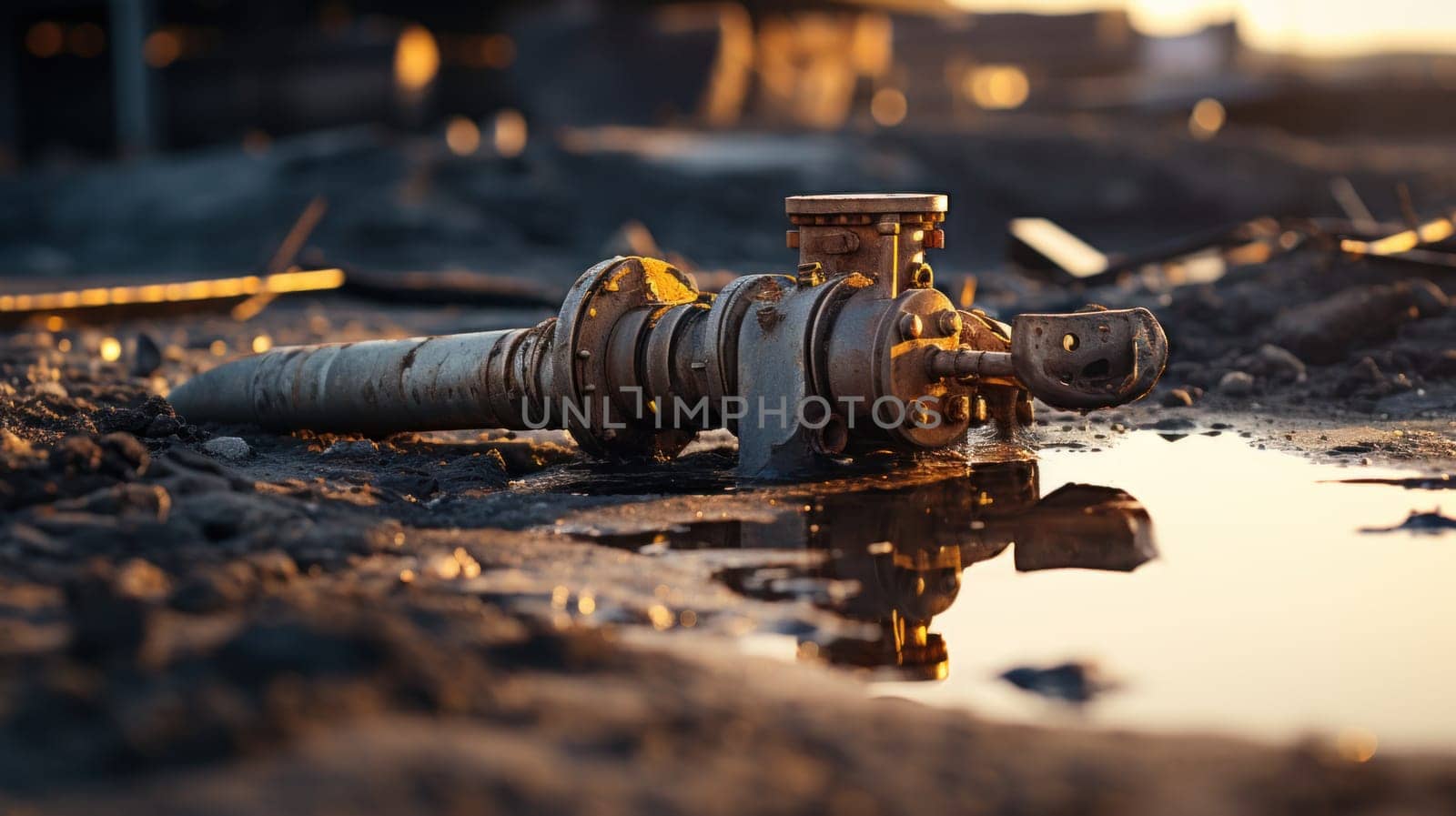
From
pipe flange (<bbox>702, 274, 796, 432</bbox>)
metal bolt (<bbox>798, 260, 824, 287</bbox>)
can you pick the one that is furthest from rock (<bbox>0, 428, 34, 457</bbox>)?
metal bolt (<bbox>798, 260, 824, 287</bbox>)

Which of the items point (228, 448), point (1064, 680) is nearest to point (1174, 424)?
point (1064, 680)

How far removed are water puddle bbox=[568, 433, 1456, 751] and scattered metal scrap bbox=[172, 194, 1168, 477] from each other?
0.24 metres

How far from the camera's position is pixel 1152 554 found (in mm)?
4039

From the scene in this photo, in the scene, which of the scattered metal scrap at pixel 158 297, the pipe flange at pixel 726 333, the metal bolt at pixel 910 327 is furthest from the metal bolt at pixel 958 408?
the scattered metal scrap at pixel 158 297

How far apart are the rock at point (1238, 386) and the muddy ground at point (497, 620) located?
1 centimetres

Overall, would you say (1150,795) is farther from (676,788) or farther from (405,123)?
(405,123)

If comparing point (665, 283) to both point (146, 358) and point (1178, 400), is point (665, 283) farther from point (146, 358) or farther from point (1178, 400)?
point (146, 358)

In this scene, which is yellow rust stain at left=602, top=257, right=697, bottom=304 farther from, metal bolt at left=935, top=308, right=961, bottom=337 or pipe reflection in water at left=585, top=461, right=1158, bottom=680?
pipe reflection in water at left=585, top=461, right=1158, bottom=680

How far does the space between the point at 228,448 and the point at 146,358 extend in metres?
2.51

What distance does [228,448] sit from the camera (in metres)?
5.38

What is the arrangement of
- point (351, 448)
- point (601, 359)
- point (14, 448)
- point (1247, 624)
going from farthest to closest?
point (351, 448)
point (601, 359)
point (14, 448)
point (1247, 624)

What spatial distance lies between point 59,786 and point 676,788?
2.75 ft

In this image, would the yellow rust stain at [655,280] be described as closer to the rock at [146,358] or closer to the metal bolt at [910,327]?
the metal bolt at [910,327]

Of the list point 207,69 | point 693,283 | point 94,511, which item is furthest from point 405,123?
point 94,511
